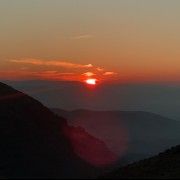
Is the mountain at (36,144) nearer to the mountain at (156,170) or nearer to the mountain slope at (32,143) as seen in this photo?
the mountain slope at (32,143)

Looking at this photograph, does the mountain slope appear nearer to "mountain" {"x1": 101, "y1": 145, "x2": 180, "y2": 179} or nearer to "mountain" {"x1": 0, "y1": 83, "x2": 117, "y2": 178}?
"mountain" {"x1": 0, "y1": 83, "x2": 117, "y2": 178}

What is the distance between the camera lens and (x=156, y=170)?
98.9ft

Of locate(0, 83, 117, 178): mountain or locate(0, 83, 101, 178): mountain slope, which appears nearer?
locate(0, 83, 101, 178): mountain slope

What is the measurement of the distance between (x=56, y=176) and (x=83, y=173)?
8980 mm

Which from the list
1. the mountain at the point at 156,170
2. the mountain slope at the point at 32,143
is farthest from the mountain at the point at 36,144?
the mountain at the point at 156,170

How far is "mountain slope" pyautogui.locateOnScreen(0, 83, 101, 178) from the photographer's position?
71.7 meters

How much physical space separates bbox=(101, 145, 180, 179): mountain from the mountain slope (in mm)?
32925

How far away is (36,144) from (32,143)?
97 centimetres

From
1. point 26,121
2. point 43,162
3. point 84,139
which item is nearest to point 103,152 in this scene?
point 84,139

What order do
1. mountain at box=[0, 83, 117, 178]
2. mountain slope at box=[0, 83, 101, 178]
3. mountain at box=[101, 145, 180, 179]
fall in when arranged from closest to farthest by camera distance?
mountain at box=[101, 145, 180, 179] → mountain slope at box=[0, 83, 101, 178] → mountain at box=[0, 83, 117, 178]

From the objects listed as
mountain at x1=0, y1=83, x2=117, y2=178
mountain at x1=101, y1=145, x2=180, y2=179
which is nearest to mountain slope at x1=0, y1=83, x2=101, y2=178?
mountain at x1=0, y1=83, x2=117, y2=178

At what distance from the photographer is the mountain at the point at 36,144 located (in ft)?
236

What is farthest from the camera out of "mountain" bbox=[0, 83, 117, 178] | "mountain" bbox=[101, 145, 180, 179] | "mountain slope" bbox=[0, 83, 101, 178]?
"mountain" bbox=[0, 83, 117, 178]

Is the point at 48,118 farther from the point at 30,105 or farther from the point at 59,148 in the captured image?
the point at 59,148
